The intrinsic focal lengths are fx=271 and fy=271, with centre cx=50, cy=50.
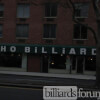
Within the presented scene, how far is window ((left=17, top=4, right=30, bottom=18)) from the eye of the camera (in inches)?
1471

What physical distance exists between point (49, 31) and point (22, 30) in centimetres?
385

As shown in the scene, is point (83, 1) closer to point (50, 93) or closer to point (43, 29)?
point (43, 29)

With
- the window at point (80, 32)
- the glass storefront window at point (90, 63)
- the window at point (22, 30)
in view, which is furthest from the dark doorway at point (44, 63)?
the glass storefront window at point (90, 63)

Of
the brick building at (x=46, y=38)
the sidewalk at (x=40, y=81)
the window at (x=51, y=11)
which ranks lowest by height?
the sidewalk at (x=40, y=81)

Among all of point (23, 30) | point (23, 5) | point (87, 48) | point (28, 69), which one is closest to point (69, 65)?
point (87, 48)

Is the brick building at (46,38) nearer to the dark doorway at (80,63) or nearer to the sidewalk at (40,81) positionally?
the dark doorway at (80,63)

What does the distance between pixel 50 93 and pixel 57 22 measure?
30.2 m

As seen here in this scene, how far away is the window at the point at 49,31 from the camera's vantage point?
3606 centimetres

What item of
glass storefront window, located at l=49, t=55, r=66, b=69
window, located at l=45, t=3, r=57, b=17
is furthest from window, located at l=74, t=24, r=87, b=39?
window, located at l=45, t=3, r=57, b=17

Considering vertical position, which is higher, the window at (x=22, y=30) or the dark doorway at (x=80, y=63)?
the window at (x=22, y=30)

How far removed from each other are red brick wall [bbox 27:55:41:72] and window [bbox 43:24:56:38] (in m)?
3.28

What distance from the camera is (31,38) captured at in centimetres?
3656

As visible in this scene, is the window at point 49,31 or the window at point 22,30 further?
the window at point 22,30

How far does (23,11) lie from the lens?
123 ft
